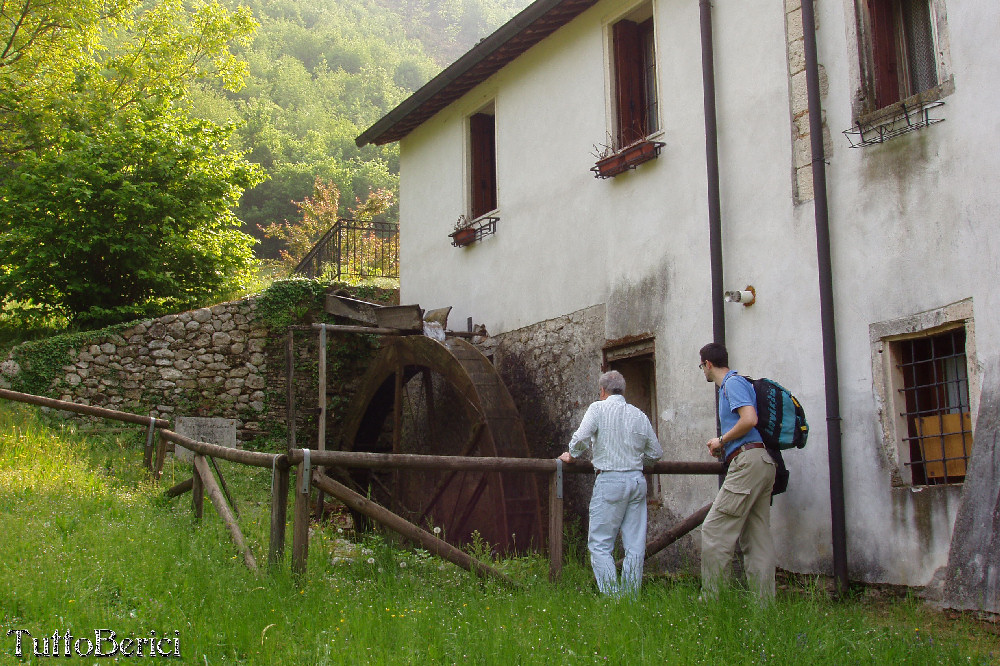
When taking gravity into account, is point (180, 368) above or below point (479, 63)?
below

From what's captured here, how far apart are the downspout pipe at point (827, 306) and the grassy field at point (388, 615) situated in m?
0.41

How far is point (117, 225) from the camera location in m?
13.2

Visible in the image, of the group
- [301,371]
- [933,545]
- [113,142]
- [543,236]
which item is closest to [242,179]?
[113,142]

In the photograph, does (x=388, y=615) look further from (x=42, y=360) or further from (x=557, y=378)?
(x=42, y=360)

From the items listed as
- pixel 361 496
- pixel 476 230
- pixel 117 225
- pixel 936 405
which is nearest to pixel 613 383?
pixel 361 496

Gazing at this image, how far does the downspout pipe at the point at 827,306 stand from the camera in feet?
19.6

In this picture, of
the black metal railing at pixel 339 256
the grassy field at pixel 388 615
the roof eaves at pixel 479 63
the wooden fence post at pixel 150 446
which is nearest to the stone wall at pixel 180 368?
the black metal railing at pixel 339 256

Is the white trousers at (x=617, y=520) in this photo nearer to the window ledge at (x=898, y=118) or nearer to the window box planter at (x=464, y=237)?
the window ledge at (x=898, y=118)

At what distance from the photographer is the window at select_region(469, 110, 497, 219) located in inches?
444

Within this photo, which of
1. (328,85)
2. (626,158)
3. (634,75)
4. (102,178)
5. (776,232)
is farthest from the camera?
(328,85)

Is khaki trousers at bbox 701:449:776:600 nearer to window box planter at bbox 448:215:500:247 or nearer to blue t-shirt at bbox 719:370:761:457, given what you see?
blue t-shirt at bbox 719:370:761:457

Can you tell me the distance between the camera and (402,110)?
39.1 ft

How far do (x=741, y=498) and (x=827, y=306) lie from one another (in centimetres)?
171

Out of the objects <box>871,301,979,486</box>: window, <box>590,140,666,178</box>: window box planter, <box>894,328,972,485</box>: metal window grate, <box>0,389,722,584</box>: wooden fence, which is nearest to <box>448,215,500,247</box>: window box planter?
<box>590,140,666,178</box>: window box planter
